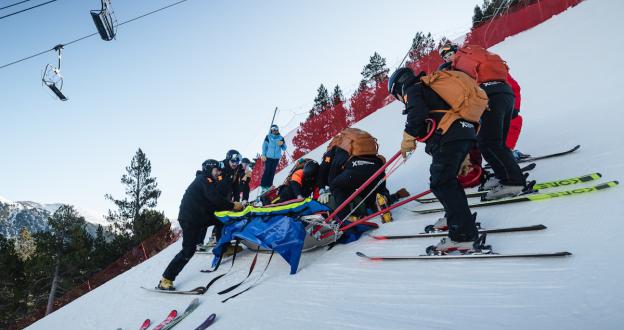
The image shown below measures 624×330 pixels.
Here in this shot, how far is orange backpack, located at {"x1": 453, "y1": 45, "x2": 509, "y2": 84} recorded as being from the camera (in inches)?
139

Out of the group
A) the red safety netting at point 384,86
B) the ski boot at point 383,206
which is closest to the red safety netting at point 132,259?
the red safety netting at point 384,86

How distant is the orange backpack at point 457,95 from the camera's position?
2.64 meters

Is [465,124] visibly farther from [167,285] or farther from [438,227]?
[167,285]

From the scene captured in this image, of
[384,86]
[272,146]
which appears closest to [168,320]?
[272,146]

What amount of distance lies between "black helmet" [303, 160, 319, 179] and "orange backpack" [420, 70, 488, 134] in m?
2.41

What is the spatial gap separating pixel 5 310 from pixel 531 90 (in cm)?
2539

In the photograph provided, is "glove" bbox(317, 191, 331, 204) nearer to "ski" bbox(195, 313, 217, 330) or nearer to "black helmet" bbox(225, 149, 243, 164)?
"black helmet" bbox(225, 149, 243, 164)

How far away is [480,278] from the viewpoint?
218 centimetres

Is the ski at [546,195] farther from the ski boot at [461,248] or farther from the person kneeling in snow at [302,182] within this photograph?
the person kneeling in snow at [302,182]

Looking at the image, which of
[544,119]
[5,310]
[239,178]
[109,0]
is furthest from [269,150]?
[5,310]

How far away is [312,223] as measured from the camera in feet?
12.3

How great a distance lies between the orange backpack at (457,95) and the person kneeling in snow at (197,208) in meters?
2.82

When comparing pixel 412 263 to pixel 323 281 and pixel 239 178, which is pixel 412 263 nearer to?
pixel 323 281

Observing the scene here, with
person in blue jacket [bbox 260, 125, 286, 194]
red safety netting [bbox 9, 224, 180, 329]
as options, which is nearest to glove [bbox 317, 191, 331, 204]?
person in blue jacket [bbox 260, 125, 286, 194]
